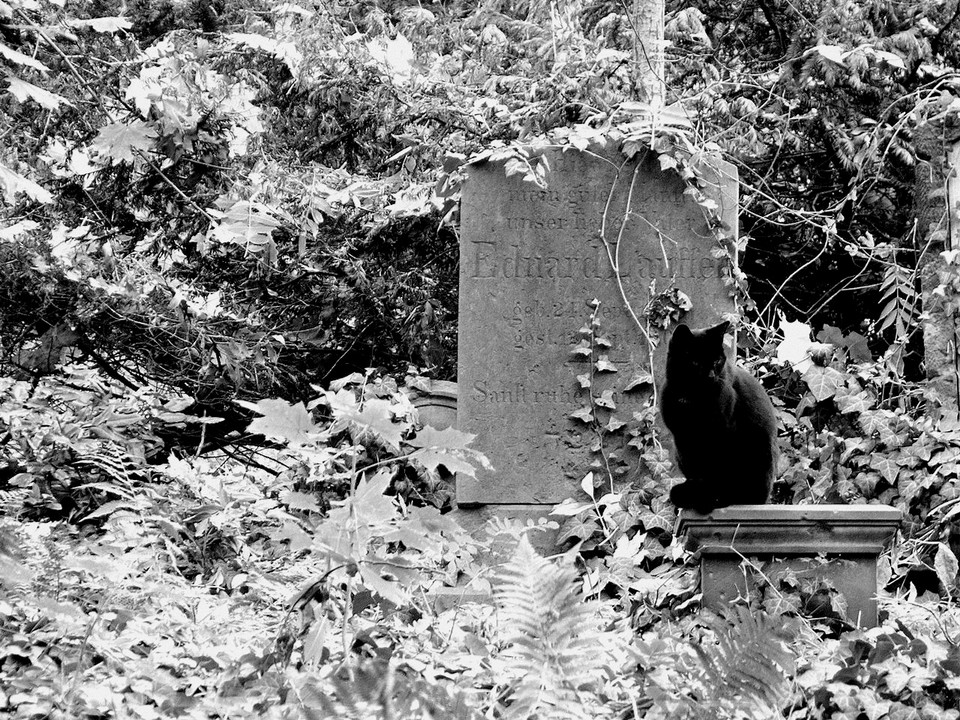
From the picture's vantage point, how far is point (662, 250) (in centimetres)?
565

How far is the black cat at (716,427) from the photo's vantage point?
376 centimetres

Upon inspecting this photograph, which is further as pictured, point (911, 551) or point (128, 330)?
point (128, 330)

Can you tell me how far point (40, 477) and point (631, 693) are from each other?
152 inches

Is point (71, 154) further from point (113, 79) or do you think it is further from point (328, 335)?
point (328, 335)

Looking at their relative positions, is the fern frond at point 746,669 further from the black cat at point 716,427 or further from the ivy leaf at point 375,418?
the black cat at point 716,427

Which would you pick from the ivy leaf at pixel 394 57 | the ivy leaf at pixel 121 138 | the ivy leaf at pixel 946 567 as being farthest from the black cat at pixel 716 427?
the ivy leaf at pixel 394 57

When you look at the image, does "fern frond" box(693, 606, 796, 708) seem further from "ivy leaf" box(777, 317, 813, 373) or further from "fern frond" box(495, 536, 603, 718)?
"ivy leaf" box(777, 317, 813, 373)

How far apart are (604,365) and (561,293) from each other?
0.47 m

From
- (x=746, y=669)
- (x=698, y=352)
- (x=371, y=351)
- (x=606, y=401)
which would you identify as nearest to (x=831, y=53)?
(x=606, y=401)

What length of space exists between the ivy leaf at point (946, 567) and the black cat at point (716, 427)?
0.77m

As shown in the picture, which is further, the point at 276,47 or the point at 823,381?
the point at 276,47

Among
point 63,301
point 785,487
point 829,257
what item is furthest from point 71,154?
point 829,257

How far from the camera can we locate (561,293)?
5598 millimetres

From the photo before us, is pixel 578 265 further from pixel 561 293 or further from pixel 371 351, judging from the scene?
pixel 371 351
